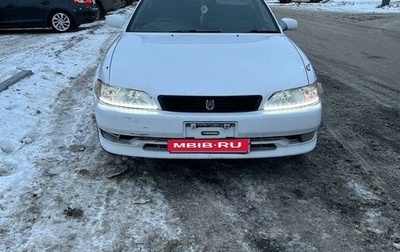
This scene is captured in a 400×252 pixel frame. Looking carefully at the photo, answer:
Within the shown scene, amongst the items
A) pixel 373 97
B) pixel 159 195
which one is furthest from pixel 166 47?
pixel 373 97

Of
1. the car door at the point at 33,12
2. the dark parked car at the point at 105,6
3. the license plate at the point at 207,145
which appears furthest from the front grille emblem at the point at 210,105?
the dark parked car at the point at 105,6

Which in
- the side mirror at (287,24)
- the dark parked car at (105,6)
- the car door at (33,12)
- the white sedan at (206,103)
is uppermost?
the side mirror at (287,24)

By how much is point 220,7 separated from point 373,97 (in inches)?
107

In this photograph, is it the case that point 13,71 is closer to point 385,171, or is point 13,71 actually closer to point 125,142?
point 125,142

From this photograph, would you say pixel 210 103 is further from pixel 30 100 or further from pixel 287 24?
pixel 30 100

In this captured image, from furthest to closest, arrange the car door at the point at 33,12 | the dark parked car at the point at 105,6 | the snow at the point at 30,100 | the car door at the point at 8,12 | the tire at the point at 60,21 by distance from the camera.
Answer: the dark parked car at the point at 105,6
the tire at the point at 60,21
the car door at the point at 33,12
the car door at the point at 8,12
the snow at the point at 30,100

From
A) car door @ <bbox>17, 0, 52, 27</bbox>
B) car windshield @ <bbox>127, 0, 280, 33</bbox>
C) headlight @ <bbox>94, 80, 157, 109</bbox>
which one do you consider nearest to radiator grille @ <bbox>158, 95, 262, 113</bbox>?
headlight @ <bbox>94, 80, 157, 109</bbox>

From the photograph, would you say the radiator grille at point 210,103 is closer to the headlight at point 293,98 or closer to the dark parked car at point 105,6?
the headlight at point 293,98

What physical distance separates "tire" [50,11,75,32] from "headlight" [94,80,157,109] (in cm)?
1066

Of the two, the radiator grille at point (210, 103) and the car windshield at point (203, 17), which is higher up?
the car windshield at point (203, 17)

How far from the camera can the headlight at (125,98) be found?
3615 mm

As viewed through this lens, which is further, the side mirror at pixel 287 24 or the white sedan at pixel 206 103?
the side mirror at pixel 287 24

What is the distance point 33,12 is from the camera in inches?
532

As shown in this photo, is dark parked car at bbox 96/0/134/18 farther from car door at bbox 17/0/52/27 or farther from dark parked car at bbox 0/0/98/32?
car door at bbox 17/0/52/27
